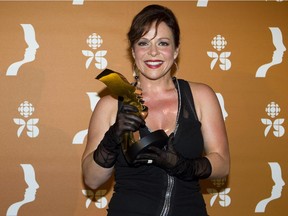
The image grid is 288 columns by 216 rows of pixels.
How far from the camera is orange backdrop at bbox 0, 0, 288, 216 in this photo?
2166 mm

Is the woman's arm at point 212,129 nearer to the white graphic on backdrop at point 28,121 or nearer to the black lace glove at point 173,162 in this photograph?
the black lace glove at point 173,162

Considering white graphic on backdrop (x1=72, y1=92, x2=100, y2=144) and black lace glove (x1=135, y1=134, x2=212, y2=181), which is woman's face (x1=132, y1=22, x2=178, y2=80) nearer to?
black lace glove (x1=135, y1=134, x2=212, y2=181)

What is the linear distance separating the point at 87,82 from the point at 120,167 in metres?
0.80

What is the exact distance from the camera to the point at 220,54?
2268 millimetres

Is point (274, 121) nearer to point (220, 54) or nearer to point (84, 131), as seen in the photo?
point (220, 54)

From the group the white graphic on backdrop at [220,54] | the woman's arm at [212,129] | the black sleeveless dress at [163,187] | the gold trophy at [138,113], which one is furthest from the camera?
the white graphic on backdrop at [220,54]

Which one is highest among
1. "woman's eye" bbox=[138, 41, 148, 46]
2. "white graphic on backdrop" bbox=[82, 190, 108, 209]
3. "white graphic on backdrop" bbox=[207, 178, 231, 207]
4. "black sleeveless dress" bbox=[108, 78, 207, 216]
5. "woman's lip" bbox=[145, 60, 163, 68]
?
"woman's eye" bbox=[138, 41, 148, 46]

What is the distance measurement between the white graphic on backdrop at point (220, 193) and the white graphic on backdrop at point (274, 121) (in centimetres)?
34

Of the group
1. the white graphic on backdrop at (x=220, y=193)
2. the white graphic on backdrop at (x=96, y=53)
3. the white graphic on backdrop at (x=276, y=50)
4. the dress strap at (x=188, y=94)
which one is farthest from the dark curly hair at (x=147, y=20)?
the white graphic on backdrop at (x=220, y=193)

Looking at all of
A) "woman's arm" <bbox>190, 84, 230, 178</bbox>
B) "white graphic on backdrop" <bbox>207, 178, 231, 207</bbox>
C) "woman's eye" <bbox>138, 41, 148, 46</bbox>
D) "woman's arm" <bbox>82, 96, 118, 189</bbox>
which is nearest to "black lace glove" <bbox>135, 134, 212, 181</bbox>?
"woman's arm" <bbox>190, 84, 230, 178</bbox>

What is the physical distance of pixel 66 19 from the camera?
86.6 inches

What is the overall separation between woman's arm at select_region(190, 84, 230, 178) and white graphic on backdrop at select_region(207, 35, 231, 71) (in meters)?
0.73

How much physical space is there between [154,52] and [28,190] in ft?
3.46

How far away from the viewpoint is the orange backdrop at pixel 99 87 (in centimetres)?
217
